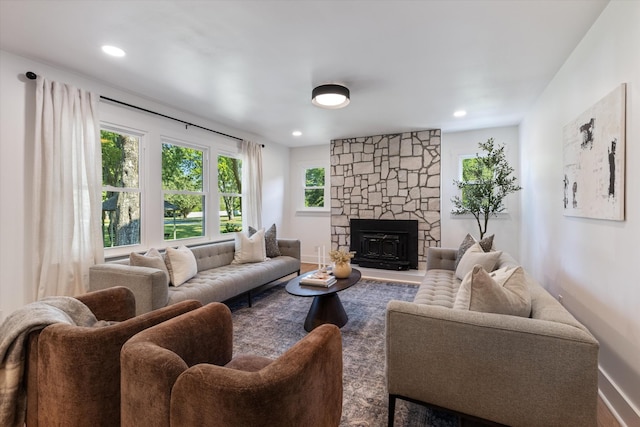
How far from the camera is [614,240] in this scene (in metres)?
1.80

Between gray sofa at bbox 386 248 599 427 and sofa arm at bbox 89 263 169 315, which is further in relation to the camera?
sofa arm at bbox 89 263 169 315

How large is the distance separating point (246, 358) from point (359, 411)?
800 millimetres

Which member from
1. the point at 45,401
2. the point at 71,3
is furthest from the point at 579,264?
the point at 71,3

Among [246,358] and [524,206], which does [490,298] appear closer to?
[246,358]

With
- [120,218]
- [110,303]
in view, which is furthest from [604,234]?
[120,218]

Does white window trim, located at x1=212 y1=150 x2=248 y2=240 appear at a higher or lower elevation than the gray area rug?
higher

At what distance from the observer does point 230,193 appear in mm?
4941

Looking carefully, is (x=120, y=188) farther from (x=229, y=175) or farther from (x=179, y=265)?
(x=229, y=175)

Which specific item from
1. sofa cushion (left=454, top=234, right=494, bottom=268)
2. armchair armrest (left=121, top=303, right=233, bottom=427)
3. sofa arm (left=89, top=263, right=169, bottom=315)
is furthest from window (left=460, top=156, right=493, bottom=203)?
armchair armrest (left=121, top=303, right=233, bottom=427)

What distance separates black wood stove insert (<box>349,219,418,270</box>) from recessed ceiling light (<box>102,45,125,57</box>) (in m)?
4.25

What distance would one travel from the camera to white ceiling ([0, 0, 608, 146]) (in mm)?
1903

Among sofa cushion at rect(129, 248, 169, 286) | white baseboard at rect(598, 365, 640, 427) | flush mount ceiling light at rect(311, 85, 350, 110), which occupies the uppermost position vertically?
flush mount ceiling light at rect(311, 85, 350, 110)

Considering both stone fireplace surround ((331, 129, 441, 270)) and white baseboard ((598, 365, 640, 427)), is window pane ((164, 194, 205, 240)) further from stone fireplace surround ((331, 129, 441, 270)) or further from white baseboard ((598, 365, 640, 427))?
white baseboard ((598, 365, 640, 427))

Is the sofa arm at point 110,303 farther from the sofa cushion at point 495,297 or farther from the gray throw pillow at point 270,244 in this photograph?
the gray throw pillow at point 270,244
